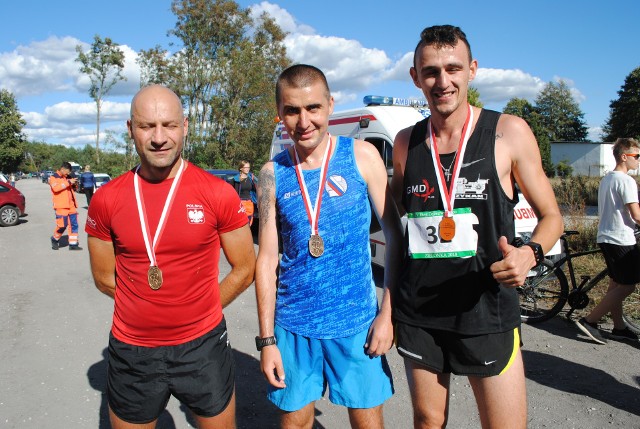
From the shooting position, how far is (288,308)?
2.48 m

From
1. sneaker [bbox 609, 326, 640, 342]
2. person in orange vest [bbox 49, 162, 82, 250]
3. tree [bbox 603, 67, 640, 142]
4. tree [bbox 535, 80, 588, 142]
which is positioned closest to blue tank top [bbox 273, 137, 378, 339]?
sneaker [bbox 609, 326, 640, 342]

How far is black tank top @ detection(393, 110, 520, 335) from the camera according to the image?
2.20 metres

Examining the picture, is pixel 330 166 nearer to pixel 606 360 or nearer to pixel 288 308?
pixel 288 308

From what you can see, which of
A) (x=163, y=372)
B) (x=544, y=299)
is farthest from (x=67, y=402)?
(x=544, y=299)

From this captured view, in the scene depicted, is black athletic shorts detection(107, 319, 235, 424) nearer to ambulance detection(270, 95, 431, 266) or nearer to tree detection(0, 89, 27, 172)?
ambulance detection(270, 95, 431, 266)

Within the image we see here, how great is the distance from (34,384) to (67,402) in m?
0.61

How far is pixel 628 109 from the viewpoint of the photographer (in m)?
52.8

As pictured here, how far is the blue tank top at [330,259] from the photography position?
7.91 ft

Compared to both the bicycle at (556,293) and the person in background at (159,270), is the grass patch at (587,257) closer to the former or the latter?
the bicycle at (556,293)

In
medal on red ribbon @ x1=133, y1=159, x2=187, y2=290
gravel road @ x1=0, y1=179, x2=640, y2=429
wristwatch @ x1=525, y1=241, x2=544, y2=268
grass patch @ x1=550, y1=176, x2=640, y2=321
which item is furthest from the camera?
grass patch @ x1=550, y1=176, x2=640, y2=321

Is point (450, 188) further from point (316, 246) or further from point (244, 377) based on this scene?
point (244, 377)

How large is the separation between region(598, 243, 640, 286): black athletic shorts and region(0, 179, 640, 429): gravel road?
0.74 m

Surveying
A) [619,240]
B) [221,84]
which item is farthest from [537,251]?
[221,84]

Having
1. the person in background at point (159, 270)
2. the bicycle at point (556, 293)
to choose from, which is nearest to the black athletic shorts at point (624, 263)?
the bicycle at point (556, 293)
